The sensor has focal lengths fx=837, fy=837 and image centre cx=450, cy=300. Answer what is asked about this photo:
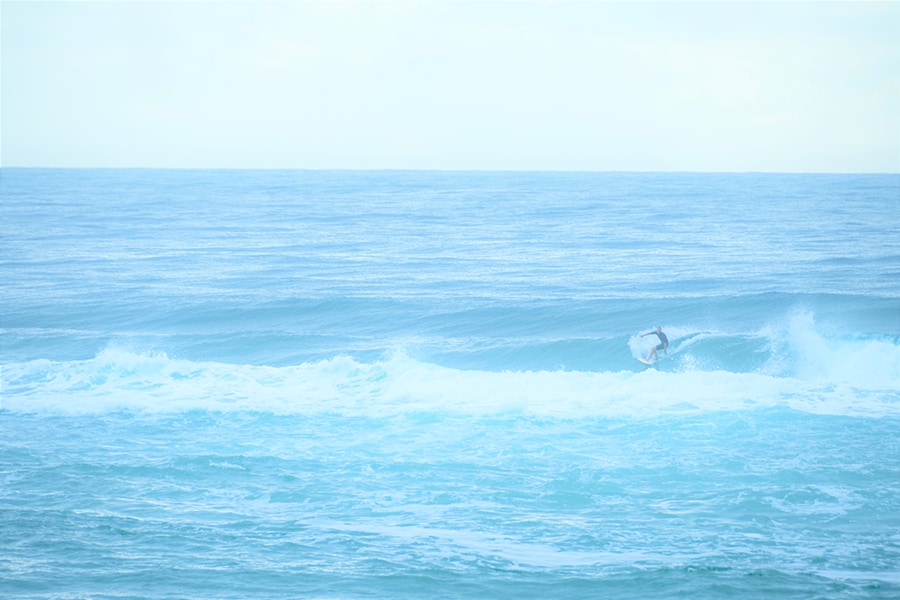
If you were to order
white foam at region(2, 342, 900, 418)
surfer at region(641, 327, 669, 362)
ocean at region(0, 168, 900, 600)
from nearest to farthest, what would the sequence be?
ocean at region(0, 168, 900, 600) → white foam at region(2, 342, 900, 418) → surfer at region(641, 327, 669, 362)

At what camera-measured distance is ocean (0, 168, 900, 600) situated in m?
11.0

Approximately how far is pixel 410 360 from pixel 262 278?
15651 millimetres

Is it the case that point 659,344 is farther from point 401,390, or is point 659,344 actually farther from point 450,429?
point 450,429

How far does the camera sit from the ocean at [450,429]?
434 inches

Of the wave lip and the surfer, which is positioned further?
the surfer

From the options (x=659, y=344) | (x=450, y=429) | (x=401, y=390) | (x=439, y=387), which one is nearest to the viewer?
(x=450, y=429)

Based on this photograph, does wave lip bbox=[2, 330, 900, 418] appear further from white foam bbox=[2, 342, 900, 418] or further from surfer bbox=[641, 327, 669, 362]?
surfer bbox=[641, 327, 669, 362]

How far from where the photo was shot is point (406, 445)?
52.7 feet

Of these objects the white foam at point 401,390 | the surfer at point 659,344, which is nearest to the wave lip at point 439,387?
the white foam at point 401,390

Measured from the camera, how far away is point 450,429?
17031 millimetres

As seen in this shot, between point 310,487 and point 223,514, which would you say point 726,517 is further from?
point 223,514

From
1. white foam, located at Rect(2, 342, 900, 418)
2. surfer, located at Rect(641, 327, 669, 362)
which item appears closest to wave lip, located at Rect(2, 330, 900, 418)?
white foam, located at Rect(2, 342, 900, 418)

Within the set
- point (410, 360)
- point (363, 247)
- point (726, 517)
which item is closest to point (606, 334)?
point (410, 360)

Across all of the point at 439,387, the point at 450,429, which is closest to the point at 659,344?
the point at 439,387
